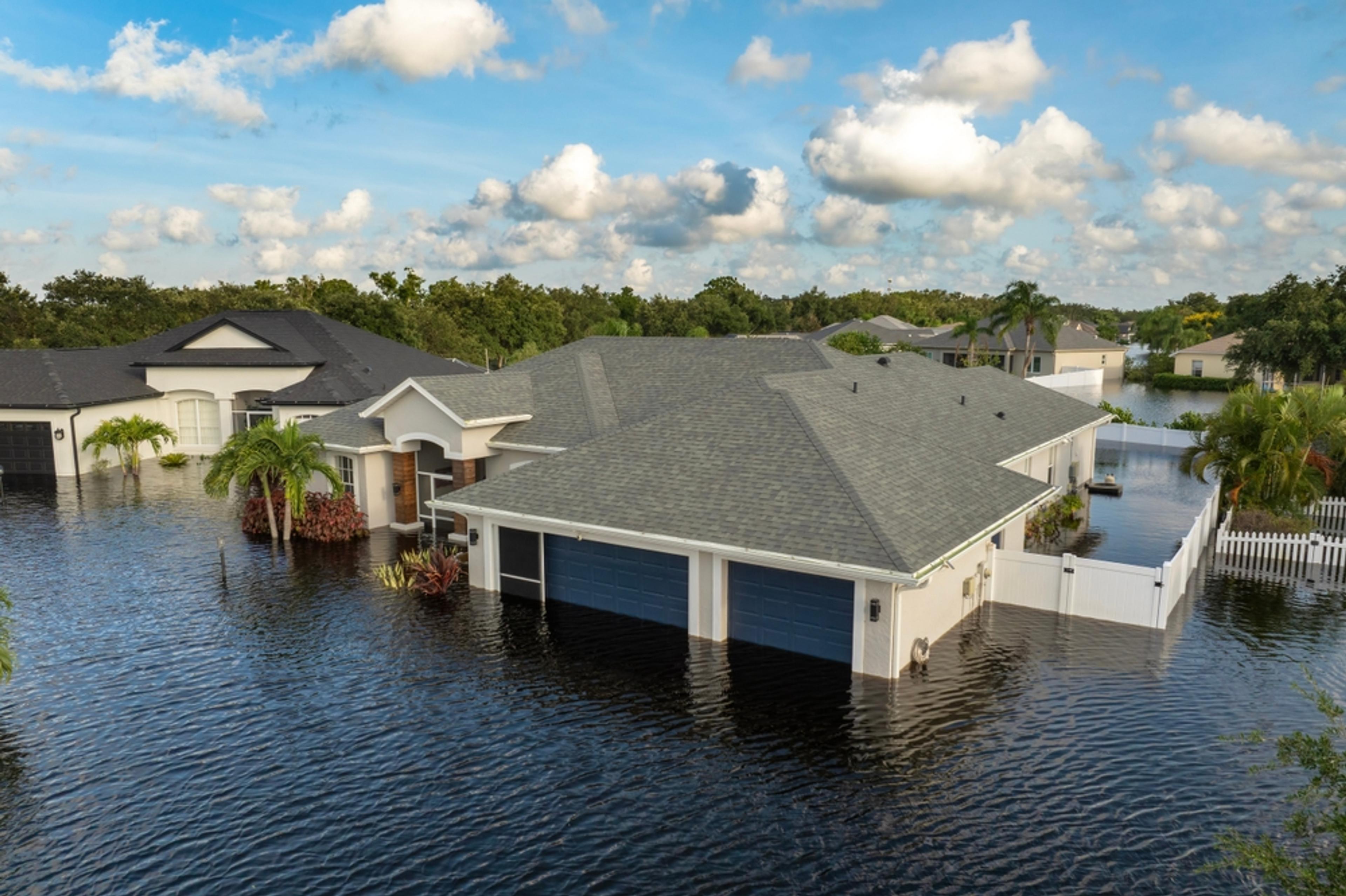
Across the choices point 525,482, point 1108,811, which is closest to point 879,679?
point 1108,811

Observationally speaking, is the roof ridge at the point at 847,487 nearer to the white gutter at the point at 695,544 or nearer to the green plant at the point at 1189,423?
the white gutter at the point at 695,544

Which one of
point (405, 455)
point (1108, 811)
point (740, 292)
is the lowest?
point (1108, 811)

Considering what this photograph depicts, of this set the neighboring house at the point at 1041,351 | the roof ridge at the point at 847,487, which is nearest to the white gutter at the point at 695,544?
the roof ridge at the point at 847,487

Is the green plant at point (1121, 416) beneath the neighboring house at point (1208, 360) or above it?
beneath

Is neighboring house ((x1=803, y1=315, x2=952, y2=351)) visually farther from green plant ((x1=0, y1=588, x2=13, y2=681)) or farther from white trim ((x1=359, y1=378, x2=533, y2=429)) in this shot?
green plant ((x1=0, y1=588, x2=13, y2=681))

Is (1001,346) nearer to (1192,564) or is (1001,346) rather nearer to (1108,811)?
(1192,564)

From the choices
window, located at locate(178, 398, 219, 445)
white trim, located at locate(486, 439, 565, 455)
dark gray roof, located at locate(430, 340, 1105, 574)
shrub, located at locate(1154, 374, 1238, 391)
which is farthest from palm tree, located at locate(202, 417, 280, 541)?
shrub, located at locate(1154, 374, 1238, 391)
